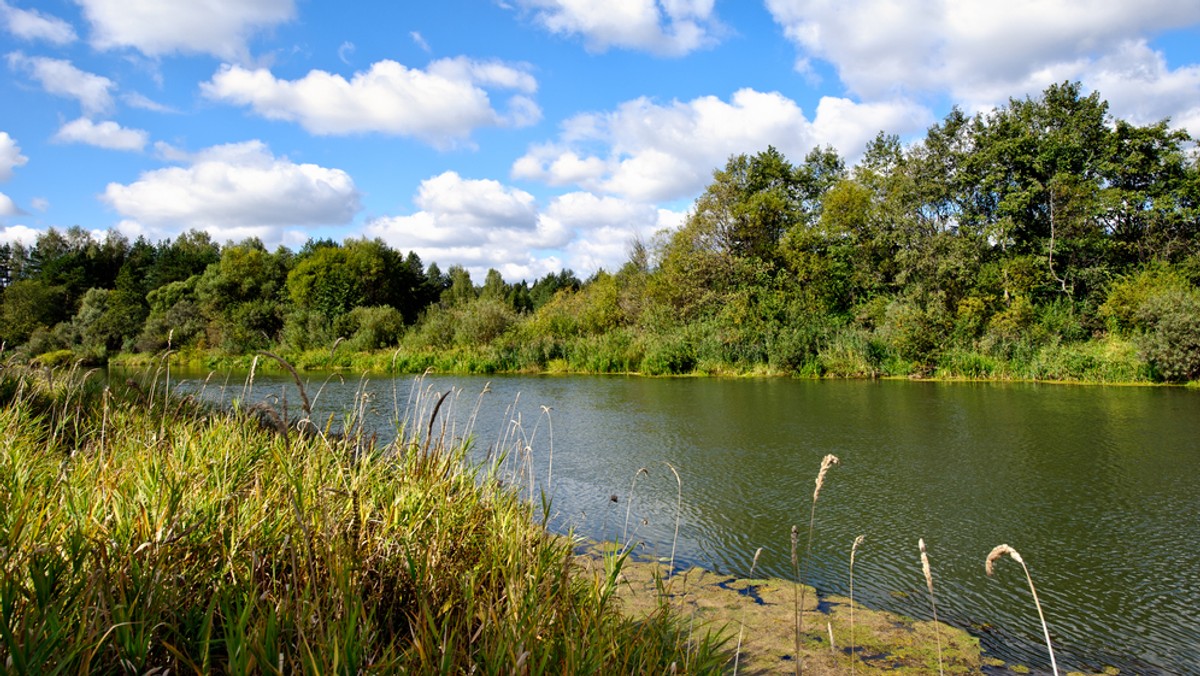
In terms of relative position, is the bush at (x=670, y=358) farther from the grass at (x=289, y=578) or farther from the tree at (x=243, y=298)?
the tree at (x=243, y=298)

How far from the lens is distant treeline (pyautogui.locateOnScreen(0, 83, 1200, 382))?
20031 mm

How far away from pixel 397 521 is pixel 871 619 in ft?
8.93

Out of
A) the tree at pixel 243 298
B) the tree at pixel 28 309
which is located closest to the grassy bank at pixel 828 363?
the tree at pixel 243 298

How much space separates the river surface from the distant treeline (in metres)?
6.82

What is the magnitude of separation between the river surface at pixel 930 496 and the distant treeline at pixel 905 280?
6.82 meters

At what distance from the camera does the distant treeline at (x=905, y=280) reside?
789 inches

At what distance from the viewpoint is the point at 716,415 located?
41.2 feet

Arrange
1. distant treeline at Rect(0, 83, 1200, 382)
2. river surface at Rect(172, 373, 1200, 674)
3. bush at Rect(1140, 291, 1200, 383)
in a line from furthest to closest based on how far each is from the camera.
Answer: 1. distant treeline at Rect(0, 83, 1200, 382)
2. bush at Rect(1140, 291, 1200, 383)
3. river surface at Rect(172, 373, 1200, 674)

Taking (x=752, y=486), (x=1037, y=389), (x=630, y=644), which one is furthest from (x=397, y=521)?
(x=1037, y=389)

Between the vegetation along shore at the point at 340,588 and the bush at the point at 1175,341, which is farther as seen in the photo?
the bush at the point at 1175,341

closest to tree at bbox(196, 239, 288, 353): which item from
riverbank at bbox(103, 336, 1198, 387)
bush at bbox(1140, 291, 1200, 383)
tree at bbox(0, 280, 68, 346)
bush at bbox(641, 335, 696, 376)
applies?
riverbank at bbox(103, 336, 1198, 387)

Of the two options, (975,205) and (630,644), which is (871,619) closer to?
(630,644)

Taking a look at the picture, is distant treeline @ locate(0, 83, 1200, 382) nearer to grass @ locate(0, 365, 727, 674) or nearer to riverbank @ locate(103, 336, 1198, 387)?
riverbank @ locate(103, 336, 1198, 387)

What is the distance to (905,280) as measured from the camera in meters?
24.3
